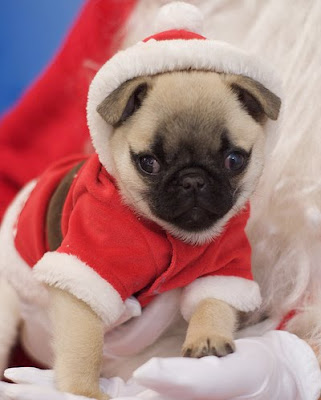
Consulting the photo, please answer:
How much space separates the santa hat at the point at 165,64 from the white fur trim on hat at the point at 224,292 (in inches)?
7.7

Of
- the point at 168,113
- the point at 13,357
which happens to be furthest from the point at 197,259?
the point at 13,357

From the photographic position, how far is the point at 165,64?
2.67 ft

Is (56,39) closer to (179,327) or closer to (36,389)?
(179,327)

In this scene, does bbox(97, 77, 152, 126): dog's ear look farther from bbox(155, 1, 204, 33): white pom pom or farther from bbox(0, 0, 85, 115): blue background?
bbox(0, 0, 85, 115): blue background

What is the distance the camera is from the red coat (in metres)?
0.83

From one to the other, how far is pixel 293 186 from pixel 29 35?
1.56 meters

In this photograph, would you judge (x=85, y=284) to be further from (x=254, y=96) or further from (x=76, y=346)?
(x=254, y=96)

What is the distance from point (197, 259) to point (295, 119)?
27cm

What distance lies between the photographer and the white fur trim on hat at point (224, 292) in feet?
2.86

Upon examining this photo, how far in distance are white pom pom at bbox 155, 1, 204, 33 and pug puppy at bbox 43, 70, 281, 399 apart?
4.7 inches

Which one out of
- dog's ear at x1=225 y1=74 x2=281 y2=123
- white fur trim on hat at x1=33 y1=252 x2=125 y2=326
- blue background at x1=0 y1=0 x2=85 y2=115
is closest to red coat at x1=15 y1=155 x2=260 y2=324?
white fur trim on hat at x1=33 y1=252 x2=125 y2=326

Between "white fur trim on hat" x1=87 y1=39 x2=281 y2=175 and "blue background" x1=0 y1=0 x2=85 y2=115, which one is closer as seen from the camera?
"white fur trim on hat" x1=87 y1=39 x2=281 y2=175

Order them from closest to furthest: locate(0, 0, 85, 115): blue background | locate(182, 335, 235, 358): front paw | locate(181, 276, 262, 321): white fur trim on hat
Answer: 1. locate(182, 335, 235, 358): front paw
2. locate(181, 276, 262, 321): white fur trim on hat
3. locate(0, 0, 85, 115): blue background

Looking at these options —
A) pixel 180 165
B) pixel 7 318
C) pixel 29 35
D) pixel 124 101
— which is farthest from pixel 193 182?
pixel 29 35
